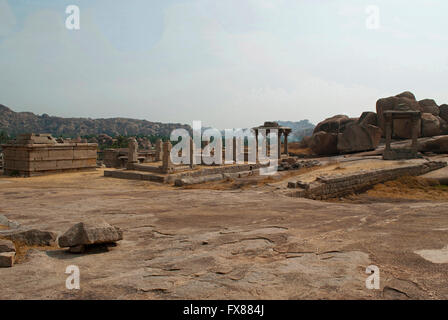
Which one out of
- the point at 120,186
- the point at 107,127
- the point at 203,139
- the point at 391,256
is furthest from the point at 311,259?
A: the point at 107,127

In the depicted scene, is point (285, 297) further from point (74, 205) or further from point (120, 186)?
point (120, 186)

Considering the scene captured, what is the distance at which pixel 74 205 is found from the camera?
10109 millimetres

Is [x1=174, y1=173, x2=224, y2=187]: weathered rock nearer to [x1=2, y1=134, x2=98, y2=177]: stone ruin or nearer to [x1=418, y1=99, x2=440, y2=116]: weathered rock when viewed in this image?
[x1=2, y1=134, x2=98, y2=177]: stone ruin

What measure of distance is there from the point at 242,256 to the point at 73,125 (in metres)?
174

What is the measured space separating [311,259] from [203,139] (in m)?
23.7

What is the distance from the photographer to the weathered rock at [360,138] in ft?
95.7

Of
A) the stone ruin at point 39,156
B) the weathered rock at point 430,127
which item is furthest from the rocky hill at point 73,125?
the weathered rock at point 430,127

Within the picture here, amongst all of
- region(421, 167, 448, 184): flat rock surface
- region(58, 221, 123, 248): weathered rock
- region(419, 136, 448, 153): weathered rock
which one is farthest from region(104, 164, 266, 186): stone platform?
region(419, 136, 448, 153): weathered rock

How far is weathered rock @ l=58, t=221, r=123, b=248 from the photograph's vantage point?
533 cm

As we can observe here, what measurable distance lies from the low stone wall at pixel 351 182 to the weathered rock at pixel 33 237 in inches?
380

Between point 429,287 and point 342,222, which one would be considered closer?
point 429,287

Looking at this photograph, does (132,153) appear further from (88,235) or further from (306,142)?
(306,142)

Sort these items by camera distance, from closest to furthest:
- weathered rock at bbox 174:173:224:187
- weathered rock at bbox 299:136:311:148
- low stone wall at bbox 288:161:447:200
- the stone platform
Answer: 1. low stone wall at bbox 288:161:447:200
2. weathered rock at bbox 174:173:224:187
3. the stone platform
4. weathered rock at bbox 299:136:311:148

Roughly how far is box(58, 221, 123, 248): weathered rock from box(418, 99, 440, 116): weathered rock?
3328 cm
